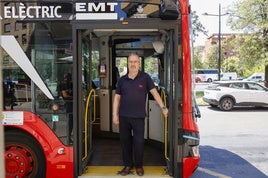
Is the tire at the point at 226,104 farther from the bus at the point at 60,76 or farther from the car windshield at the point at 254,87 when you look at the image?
the bus at the point at 60,76

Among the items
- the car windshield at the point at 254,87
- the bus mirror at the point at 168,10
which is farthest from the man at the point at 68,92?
the car windshield at the point at 254,87

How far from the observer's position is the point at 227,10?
60.5 ft

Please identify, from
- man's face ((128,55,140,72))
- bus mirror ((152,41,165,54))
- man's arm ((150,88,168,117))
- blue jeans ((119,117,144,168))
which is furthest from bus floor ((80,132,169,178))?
bus mirror ((152,41,165,54))

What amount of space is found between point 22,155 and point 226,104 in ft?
40.4

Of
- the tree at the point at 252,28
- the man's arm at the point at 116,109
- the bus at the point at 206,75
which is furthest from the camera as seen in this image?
the bus at the point at 206,75

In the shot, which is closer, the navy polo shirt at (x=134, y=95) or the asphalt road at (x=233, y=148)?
the navy polo shirt at (x=134, y=95)

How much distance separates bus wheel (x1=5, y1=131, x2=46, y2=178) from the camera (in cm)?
421

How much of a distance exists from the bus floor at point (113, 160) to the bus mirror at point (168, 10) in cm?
212

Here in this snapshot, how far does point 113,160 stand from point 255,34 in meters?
14.4

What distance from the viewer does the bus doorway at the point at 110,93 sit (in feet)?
14.0

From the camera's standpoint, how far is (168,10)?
151 inches

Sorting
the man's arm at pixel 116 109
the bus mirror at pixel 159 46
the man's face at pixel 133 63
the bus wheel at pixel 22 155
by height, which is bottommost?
the bus wheel at pixel 22 155

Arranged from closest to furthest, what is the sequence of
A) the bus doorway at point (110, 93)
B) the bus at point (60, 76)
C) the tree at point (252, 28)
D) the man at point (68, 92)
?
the bus at point (60, 76), the man at point (68, 92), the bus doorway at point (110, 93), the tree at point (252, 28)

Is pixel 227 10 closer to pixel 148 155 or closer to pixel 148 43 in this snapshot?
pixel 148 43
